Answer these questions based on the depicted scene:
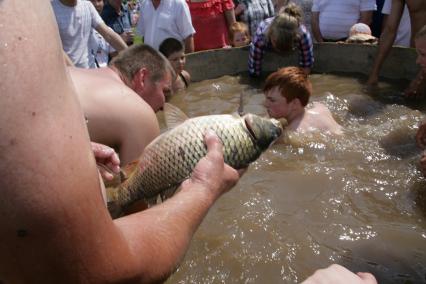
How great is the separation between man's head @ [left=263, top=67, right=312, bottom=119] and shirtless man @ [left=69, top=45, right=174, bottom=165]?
172 centimetres

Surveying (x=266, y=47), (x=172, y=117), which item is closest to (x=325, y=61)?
(x=266, y=47)

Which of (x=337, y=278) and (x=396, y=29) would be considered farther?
(x=396, y=29)

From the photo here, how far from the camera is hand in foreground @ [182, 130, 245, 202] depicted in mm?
2004

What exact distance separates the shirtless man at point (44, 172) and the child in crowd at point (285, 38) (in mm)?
5506

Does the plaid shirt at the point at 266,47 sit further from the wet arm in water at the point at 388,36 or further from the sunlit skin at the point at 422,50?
the sunlit skin at the point at 422,50

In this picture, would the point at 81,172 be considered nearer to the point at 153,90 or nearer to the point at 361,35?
the point at 153,90

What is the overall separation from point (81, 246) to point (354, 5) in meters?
6.78

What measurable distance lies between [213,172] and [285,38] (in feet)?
15.3

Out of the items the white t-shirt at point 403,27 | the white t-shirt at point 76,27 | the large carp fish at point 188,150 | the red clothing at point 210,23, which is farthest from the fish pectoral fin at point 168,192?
the white t-shirt at point 403,27

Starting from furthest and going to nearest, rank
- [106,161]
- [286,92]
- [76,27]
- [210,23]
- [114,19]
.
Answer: [114,19] → [210,23] → [76,27] → [286,92] → [106,161]

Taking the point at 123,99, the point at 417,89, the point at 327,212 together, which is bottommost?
the point at 327,212

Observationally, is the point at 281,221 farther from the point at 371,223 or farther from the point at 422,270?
the point at 422,270

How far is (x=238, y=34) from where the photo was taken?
738 centimetres

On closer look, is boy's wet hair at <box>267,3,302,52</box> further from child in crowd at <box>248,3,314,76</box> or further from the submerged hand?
the submerged hand
